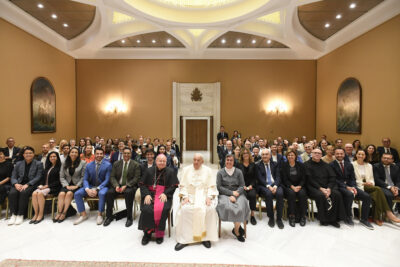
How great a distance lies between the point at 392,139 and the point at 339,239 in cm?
492

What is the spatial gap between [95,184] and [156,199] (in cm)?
154

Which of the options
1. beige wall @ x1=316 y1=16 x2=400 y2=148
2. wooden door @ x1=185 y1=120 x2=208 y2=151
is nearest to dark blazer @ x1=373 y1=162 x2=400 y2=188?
beige wall @ x1=316 y1=16 x2=400 y2=148

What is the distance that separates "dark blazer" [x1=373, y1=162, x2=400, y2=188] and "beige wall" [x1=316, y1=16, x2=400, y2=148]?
2686 mm

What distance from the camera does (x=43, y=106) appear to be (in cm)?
784

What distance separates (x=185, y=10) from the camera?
7621 mm

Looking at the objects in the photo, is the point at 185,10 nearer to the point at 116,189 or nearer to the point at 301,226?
the point at 116,189

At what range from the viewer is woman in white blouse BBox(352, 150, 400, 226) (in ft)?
12.6

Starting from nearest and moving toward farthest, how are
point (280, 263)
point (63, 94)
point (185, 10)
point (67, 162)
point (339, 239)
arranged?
point (280, 263)
point (339, 239)
point (67, 162)
point (185, 10)
point (63, 94)

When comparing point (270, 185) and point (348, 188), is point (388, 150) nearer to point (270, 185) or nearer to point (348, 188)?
point (348, 188)

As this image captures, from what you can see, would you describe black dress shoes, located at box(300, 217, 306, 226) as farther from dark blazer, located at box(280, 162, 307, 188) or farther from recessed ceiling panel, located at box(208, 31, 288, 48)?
recessed ceiling panel, located at box(208, 31, 288, 48)

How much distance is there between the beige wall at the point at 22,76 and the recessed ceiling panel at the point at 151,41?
8.85 ft

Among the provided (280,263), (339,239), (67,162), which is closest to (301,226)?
(339,239)

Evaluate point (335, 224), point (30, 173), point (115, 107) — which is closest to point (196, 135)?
point (115, 107)

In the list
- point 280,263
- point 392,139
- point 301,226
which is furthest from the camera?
point 392,139
